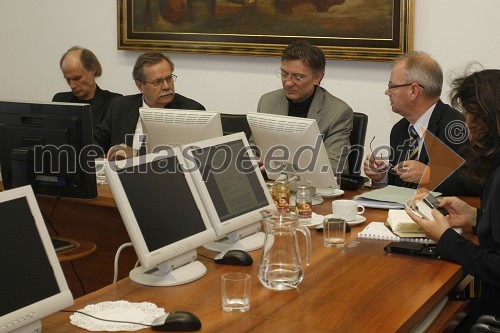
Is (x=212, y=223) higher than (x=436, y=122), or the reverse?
(x=436, y=122)

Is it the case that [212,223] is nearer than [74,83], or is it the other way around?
[212,223]

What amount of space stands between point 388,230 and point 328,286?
0.70m

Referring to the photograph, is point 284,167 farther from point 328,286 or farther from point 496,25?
point 496,25

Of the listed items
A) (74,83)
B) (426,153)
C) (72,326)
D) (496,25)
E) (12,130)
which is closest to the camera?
(72,326)

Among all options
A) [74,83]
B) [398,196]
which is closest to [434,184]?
[398,196]

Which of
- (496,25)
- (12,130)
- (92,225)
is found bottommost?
(92,225)

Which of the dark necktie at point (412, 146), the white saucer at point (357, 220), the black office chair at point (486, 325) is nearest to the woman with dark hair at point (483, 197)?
the black office chair at point (486, 325)

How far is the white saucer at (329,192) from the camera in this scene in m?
3.60

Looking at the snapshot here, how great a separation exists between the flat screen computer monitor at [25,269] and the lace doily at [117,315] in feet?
0.46

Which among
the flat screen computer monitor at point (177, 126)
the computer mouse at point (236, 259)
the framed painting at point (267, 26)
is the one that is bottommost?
the computer mouse at point (236, 259)

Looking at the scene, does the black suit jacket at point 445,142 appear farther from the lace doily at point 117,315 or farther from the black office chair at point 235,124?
the lace doily at point 117,315

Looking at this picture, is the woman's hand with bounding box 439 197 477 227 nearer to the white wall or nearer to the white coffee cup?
the white coffee cup

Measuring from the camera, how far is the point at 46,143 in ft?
10.5

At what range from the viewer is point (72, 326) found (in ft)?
6.68
